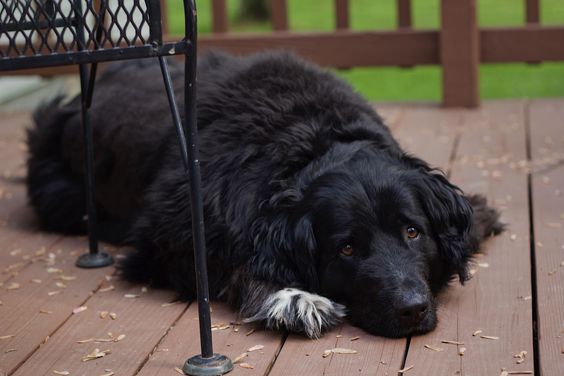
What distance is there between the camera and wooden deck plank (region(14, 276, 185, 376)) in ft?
7.94

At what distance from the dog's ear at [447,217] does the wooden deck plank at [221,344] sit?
0.61 meters

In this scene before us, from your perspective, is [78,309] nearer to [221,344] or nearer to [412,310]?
[221,344]

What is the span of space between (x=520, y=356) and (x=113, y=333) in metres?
1.12

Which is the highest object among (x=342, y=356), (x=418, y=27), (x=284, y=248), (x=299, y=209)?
(x=418, y=27)

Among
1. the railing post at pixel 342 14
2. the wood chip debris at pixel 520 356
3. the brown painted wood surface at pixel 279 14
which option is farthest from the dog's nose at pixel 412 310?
the brown painted wood surface at pixel 279 14

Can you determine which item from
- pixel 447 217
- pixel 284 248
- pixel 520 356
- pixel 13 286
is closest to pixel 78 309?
pixel 13 286

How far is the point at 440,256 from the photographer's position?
9.46ft

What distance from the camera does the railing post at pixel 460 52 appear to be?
5.45m

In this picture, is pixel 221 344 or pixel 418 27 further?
pixel 418 27

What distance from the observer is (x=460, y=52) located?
551 centimetres

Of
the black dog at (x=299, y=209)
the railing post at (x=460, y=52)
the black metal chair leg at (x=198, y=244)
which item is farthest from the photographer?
the railing post at (x=460, y=52)

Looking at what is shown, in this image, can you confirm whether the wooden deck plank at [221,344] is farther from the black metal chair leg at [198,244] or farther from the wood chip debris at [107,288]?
the wood chip debris at [107,288]

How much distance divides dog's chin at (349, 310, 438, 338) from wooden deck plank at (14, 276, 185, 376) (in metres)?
0.59

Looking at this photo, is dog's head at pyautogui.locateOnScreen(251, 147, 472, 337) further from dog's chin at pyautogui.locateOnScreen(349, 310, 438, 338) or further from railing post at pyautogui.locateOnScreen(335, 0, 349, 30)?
railing post at pyautogui.locateOnScreen(335, 0, 349, 30)
